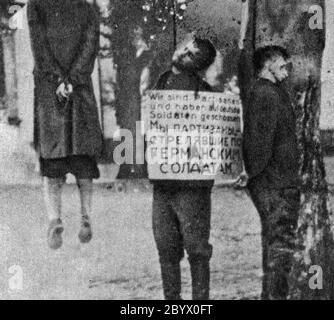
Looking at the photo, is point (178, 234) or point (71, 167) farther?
point (71, 167)

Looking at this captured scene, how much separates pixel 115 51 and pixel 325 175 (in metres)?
1.89

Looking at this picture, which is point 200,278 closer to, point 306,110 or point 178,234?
point 178,234

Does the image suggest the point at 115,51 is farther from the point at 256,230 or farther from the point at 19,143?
the point at 256,230

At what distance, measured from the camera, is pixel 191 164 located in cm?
532

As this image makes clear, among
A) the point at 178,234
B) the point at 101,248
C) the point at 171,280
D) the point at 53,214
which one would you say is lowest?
the point at 171,280

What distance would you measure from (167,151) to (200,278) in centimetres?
100

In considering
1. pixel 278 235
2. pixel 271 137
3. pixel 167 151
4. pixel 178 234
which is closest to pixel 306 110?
pixel 271 137

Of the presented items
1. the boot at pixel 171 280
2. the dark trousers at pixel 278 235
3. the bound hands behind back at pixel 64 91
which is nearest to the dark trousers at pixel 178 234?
the boot at pixel 171 280

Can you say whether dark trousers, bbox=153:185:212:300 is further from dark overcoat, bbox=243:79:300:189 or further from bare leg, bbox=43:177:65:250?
bare leg, bbox=43:177:65:250

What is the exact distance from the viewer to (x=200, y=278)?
17.4 ft

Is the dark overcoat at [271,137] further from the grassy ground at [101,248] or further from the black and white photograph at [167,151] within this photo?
the grassy ground at [101,248]

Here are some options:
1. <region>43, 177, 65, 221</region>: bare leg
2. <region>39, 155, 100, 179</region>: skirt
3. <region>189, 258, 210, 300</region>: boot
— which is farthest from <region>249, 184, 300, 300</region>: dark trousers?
<region>43, 177, 65, 221</region>: bare leg

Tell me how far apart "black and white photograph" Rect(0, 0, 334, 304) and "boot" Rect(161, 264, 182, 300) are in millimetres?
11
